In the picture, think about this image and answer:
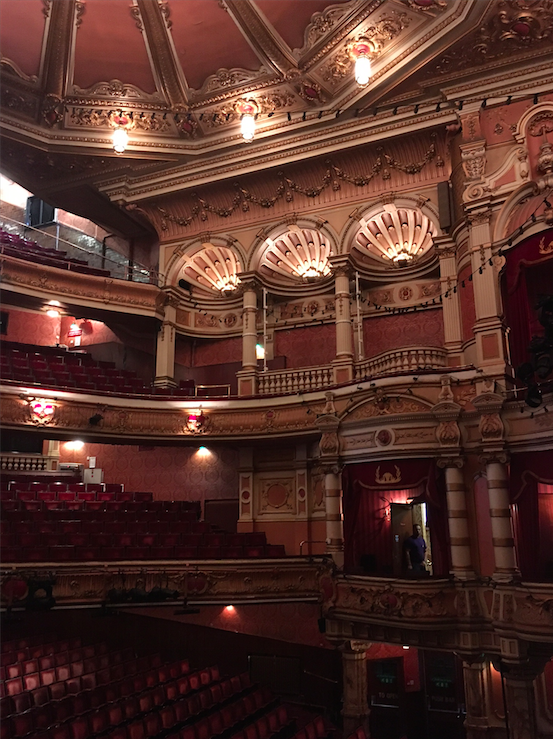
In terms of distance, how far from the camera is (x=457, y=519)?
7164mm

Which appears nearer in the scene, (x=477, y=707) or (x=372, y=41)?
(x=477, y=707)

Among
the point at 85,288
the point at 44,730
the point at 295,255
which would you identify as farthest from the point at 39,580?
the point at 295,255

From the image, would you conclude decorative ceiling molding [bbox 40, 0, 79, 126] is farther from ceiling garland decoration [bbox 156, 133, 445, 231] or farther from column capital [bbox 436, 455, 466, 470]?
column capital [bbox 436, 455, 466, 470]

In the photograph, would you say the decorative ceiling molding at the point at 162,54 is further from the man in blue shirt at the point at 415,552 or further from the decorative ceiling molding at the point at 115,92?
the man in blue shirt at the point at 415,552

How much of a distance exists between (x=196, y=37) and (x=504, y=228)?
547 centimetres

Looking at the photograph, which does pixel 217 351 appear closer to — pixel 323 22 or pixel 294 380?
pixel 294 380

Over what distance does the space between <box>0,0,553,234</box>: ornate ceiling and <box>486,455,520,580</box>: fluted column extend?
201 inches

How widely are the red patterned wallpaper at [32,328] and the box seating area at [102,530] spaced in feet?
12.4

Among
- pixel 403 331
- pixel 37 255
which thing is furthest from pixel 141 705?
pixel 37 255

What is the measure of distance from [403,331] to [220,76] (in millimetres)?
5077

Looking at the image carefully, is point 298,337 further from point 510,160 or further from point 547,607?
point 547,607

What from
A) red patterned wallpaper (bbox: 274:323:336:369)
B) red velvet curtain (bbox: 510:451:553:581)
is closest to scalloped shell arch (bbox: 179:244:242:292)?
red patterned wallpaper (bbox: 274:323:336:369)

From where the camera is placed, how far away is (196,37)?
9.23m

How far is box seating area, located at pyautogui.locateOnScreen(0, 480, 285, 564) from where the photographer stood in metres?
7.31
